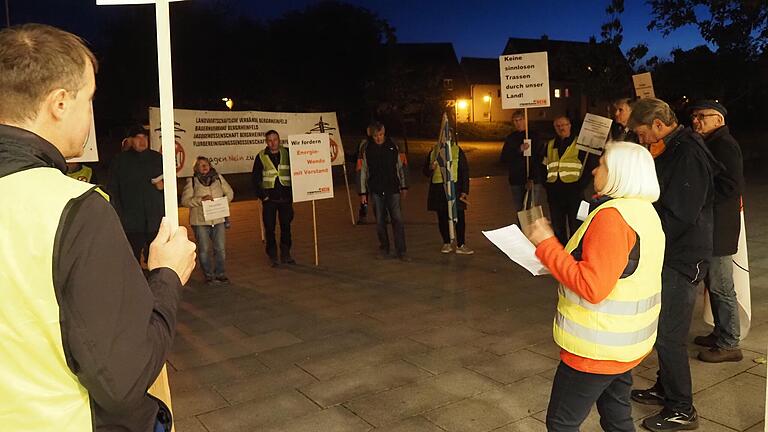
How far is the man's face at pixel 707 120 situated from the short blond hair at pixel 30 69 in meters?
4.31

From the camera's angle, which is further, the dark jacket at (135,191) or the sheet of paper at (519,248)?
the dark jacket at (135,191)

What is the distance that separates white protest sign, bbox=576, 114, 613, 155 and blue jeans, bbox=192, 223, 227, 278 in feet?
15.2

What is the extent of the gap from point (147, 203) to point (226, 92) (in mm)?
26947

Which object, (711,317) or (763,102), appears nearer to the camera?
(711,317)

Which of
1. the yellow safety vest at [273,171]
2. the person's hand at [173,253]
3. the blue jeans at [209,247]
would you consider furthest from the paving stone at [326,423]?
the yellow safety vest at [273,171]

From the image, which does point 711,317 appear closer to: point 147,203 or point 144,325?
point 144,325

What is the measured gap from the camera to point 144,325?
140 centimetres

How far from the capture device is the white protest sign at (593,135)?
7.40 meters

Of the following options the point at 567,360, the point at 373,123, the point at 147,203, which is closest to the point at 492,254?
the point at 373,123

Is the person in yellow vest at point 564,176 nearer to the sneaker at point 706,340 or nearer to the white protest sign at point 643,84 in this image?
the white protest sign at point 643,84

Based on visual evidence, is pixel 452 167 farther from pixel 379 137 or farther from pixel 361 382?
pixel 361 382

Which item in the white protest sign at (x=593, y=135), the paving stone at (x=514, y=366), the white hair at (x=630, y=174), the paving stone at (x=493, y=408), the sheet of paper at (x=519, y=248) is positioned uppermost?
the white protest sign at (x=593, y=135)

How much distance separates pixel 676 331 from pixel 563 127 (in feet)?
15.6

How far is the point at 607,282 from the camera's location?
2.56m
